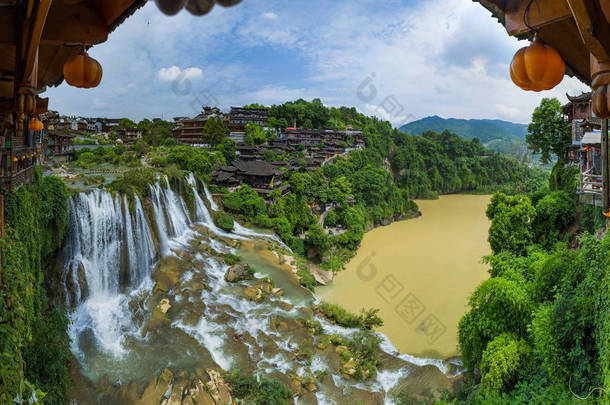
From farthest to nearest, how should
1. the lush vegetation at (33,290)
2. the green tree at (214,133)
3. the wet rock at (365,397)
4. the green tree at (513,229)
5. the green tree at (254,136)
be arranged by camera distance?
1. the green tree at (254,136)
2. the green tree at (214,133)
3. the green tree at (513,229)
4. the wet rock at (365,397)
5. the lush vegetation at (33,290)

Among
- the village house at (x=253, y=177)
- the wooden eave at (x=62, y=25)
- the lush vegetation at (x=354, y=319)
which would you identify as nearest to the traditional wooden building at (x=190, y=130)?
the village house at (x=253, y=177)

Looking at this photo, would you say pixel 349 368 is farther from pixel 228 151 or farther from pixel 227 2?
pixel 228 151

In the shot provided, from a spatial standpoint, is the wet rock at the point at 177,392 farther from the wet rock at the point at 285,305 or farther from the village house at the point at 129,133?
the village house at the point at 129,133

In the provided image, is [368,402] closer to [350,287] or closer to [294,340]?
[294,340]

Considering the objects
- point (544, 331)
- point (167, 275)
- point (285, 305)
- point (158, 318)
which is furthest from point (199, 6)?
point (167, 275)

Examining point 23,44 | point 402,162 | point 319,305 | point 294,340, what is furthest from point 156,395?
point 402,162

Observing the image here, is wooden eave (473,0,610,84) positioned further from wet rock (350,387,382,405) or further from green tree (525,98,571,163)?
green tree (525,98,571,163)
